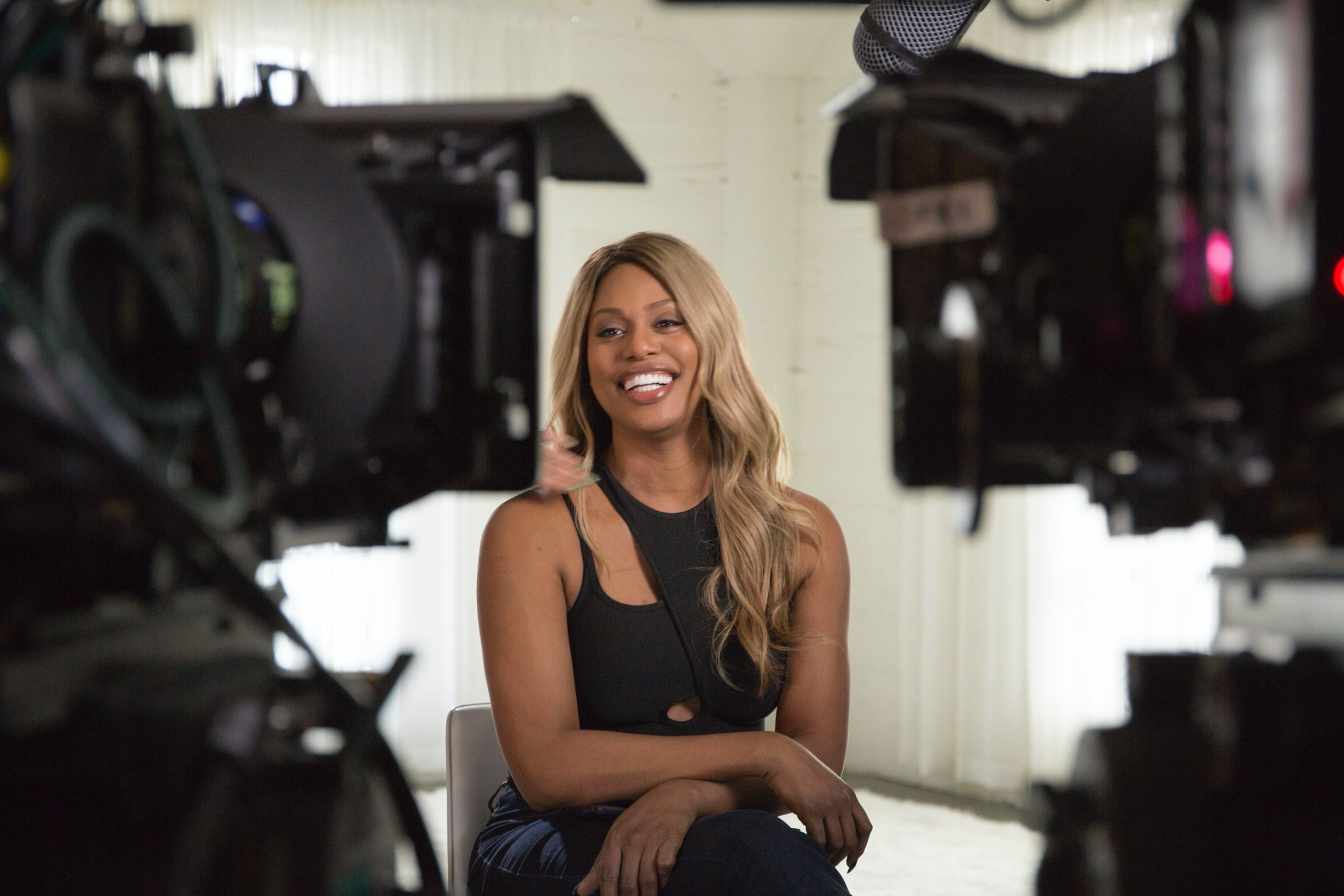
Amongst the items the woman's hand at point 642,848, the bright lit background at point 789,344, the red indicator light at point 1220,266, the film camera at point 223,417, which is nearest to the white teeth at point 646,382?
the woman's hand at point 642,848

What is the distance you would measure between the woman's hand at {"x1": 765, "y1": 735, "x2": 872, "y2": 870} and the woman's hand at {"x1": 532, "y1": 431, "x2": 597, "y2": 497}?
342 millimetres

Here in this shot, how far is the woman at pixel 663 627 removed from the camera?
1.07 metres

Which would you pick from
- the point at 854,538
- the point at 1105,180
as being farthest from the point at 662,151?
the point at 1105,180

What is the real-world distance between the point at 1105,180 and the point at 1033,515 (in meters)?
2.33

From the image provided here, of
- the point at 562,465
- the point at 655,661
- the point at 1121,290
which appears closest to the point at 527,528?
the point at 562,465

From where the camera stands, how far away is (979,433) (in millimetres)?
639

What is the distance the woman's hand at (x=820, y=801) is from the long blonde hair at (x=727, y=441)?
123mm

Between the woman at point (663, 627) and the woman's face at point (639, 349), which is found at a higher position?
the woman's face at point (639, 349)

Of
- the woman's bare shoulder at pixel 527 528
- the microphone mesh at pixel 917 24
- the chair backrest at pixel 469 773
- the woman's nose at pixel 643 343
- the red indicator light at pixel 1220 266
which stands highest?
the microphone mesh at pixel 917 24

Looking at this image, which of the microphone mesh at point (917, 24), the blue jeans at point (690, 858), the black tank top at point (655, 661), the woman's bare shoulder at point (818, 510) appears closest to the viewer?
the blue jeans at point (690, 858)

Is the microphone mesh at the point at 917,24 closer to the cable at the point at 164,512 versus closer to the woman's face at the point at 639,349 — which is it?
the woman's face at the point at 639,349

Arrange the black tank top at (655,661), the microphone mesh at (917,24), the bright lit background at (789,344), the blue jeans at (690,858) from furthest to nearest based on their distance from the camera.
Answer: the bright lit background at (789,344) < the black tank top at (655,661) < the microphone mesh at (917,24) < the blue jeans at (690,858)

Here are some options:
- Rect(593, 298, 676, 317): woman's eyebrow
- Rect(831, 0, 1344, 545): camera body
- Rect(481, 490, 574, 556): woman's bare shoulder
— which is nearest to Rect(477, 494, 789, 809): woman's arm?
Rect(481, 490, 574, 556): woman's bare shoulder

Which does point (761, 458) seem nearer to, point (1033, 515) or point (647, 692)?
point (647, 692)
